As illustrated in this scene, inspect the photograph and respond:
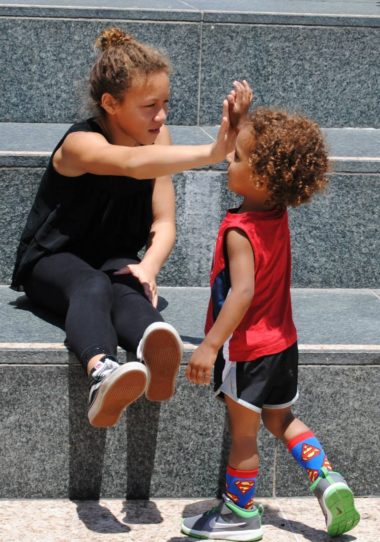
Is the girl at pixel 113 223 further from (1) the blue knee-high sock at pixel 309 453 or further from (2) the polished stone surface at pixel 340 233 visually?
(2) the polished stone surface at pixel 340 233

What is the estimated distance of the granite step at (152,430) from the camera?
3479mm

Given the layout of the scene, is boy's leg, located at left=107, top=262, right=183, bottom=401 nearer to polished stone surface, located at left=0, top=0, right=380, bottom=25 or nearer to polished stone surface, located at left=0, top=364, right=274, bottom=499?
polished stone surface, located at left=0, top=364, right=274, bottom=499

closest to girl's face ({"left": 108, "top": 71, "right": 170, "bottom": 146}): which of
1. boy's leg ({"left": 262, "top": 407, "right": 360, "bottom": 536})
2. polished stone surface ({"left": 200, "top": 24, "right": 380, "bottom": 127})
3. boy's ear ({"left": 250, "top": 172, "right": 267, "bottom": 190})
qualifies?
boy's ear ({"left": 250, "top": 172, "right": 267, "bottom": 190})

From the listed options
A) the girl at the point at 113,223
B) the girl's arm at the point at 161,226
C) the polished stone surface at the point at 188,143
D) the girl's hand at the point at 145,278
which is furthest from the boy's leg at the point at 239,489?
the polished stone surface at the point at 188,143

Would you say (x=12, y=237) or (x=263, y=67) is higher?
(x=263, y=67)

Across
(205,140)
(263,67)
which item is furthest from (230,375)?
(263,67)

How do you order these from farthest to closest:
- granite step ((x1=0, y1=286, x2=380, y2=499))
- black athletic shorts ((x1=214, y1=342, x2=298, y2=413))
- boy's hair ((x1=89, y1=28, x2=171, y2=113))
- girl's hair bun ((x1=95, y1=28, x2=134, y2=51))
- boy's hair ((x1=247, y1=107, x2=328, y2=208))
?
girl's hair bun ((x1=95, y1=28, x2=134, y2=51)) → boy's hair ((x1=89, y1=28, x2=171, y2=113)) → granite step ((x1=0, y1=286, x2=380, y2=499)) → black athletic shorts ((x1=214, y1=342, x2=298, y2=413)) → boy's hair ((x1=247, y1=107, x2=328, y2=208))

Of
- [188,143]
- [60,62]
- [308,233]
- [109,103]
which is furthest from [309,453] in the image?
[60,62]

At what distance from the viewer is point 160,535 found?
3.33 metres

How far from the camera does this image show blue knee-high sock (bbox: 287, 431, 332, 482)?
10.8 ft

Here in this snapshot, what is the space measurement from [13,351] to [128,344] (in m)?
0.34

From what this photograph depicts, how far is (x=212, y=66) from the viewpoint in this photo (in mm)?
4953

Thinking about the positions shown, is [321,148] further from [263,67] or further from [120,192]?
[263,67]

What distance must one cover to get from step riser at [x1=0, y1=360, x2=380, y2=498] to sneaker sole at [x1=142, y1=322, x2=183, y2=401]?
18 cm
